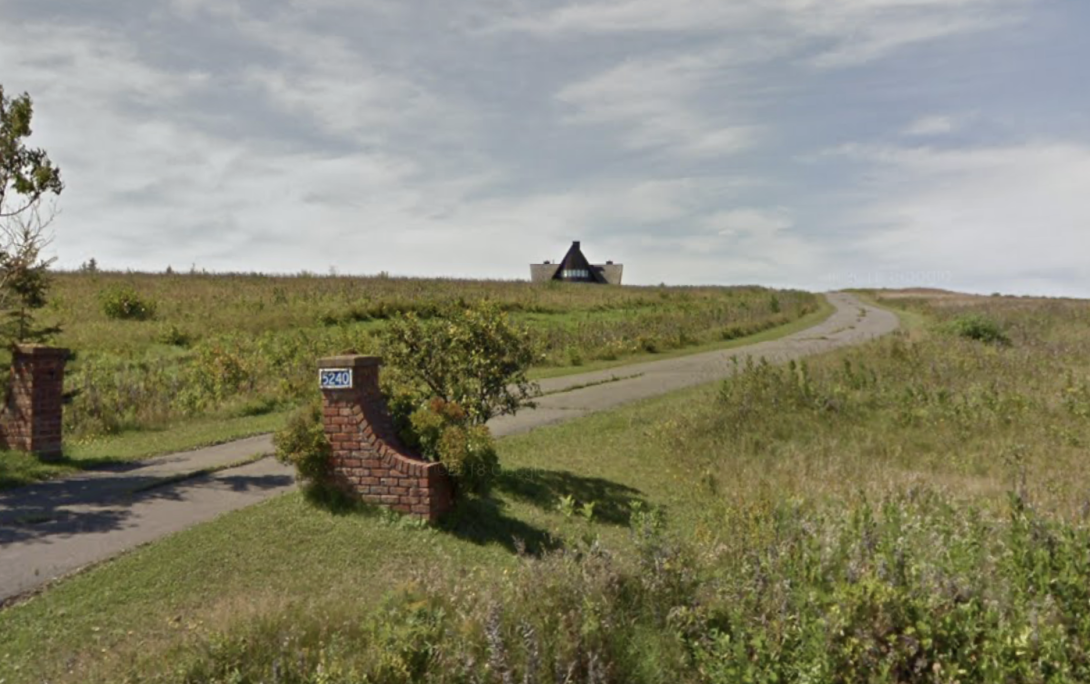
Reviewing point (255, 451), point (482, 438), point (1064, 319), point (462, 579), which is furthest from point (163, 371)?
point (1064, 319)

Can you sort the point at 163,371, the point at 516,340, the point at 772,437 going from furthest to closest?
the point at 163,371 → the point at 772,437 → the point at 516,340

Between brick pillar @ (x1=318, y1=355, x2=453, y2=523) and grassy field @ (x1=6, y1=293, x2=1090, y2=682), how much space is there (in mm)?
272

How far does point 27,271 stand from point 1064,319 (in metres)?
44.7

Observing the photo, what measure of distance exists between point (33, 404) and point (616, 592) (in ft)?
32.0

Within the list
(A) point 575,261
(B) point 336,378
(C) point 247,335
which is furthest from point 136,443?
(A) point 575,261

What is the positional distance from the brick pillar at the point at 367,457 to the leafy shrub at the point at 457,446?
0.17m

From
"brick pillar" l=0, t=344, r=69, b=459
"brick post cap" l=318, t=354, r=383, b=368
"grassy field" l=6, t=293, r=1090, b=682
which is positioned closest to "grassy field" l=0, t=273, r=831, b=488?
"brick pillar" l=0, t=344, r=69, b=459

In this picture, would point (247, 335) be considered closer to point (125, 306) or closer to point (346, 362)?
point (125, 306)

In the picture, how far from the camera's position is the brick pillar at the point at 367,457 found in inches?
330

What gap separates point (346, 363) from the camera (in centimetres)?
858

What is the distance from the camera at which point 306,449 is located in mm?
8602

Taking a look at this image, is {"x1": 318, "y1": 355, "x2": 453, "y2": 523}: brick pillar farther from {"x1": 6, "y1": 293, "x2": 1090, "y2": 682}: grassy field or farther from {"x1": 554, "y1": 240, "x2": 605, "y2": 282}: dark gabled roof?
{"x1": 554, "y1": 240, "x2": 605, "y2": 282}: dark gabled roof

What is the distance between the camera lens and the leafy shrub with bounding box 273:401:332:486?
861 cm

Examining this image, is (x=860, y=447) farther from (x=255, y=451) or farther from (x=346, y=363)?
(x=255, y=451)
